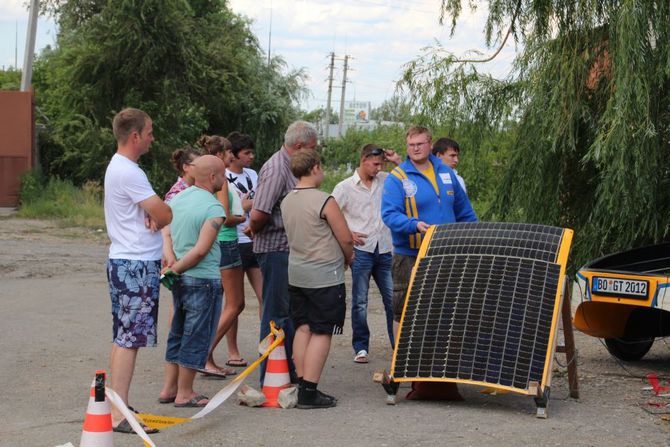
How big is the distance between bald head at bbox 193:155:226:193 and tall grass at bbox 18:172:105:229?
53.4ft

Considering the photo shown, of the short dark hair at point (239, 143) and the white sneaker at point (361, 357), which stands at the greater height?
the short dark hair at point (239, 143)

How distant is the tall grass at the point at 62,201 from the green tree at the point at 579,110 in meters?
12.3

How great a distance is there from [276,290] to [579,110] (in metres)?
4.69

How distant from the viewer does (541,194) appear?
1185 cm

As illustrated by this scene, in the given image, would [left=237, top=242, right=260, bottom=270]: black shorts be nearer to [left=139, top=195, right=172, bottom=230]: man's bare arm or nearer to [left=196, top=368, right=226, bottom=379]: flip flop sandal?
[left=196, top=368, right=226, bottom=379]: flip flop sandal

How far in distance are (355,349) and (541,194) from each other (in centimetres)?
353

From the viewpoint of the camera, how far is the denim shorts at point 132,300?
6.57 m

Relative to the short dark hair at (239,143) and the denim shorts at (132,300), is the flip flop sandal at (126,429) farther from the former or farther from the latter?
the short dark hair at (239,143)

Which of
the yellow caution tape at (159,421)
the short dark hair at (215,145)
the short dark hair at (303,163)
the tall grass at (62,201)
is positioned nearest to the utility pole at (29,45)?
the tall grass at (62,201)

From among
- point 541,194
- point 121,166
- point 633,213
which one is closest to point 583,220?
point 541,194

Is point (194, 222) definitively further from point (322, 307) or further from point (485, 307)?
point (485, 307)

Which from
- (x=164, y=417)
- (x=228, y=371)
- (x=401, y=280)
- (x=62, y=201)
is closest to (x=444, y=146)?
(x=401, y=280)

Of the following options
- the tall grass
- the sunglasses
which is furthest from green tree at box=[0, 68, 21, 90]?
the sunglasses

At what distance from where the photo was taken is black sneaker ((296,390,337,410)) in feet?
23.9
